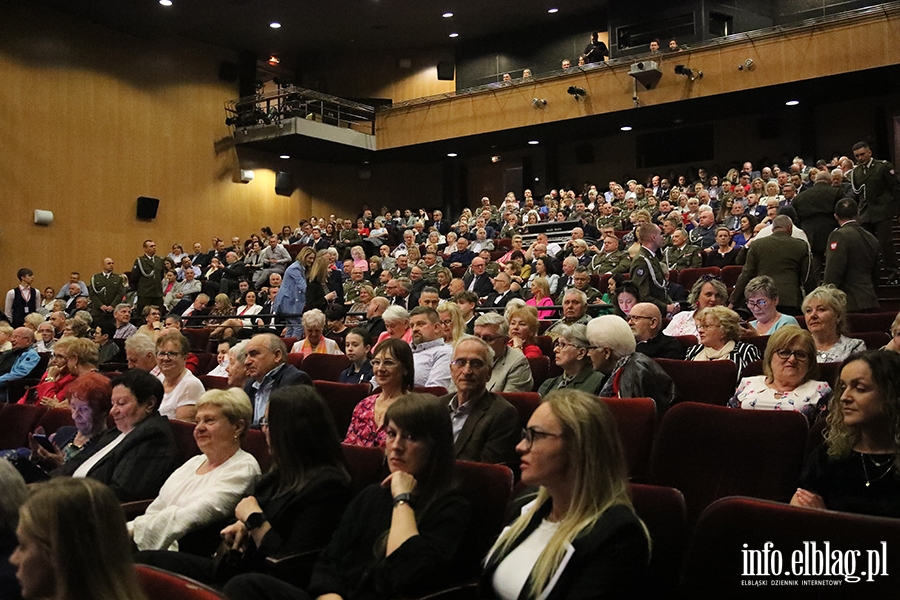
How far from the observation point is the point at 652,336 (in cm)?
371

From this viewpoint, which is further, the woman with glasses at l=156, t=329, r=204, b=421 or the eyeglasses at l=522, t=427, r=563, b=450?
the woman with glasses at l=156, t=329, r=204, b=421

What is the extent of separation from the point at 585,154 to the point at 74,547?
47.9 ft

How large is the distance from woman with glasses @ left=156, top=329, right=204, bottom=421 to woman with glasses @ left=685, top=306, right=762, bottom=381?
7.62ft

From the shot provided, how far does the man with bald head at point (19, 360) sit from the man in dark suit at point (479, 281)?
148 inches

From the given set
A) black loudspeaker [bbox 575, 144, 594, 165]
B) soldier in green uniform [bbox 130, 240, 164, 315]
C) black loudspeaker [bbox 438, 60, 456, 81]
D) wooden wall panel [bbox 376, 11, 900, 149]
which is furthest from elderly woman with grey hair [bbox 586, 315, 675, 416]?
black loudspeaker [bbox 438, 60, 456, 81]

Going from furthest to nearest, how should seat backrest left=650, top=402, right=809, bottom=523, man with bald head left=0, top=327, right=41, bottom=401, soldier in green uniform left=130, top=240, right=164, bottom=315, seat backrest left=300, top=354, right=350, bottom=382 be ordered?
1. soldier in green uniform left=130, top=240, right=164, bottom=315
2. man with bald head left=0, top=327, right=41, bottom=401
3. seat backrest left=300, top=354, right=350, bottom=382
4. seat backrest left=650, top=402, right=809, bottom=523

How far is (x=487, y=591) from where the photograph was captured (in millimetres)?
1635

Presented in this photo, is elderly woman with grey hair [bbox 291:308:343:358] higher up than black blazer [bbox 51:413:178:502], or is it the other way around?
elderly woman with grey hair [bbox 291:308:343:358]

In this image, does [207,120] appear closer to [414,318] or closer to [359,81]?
[359,81]

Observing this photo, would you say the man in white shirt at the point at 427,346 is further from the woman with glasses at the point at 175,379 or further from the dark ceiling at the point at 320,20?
the dark ceiling at the point at 320,20

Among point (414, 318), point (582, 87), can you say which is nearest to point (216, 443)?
point (414, 318)

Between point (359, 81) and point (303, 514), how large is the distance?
50.2ft

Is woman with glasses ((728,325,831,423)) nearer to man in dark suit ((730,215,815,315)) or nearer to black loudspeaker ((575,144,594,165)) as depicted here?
man in dark suit ((730,215,815,315))

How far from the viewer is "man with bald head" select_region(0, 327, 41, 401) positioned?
5.33 m
